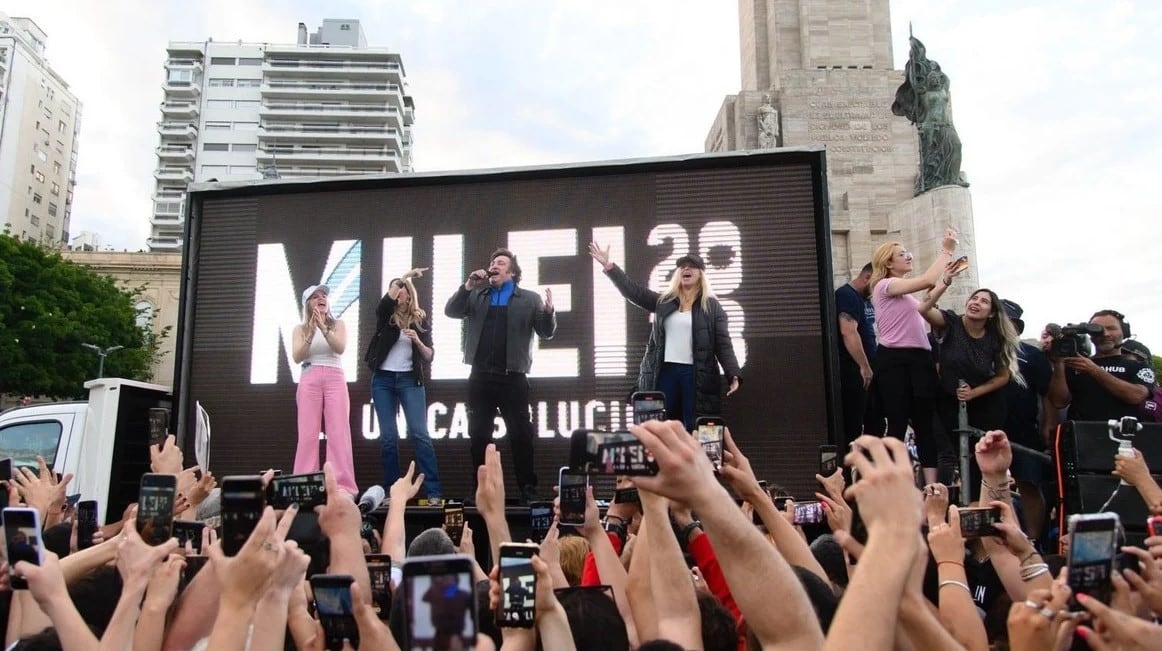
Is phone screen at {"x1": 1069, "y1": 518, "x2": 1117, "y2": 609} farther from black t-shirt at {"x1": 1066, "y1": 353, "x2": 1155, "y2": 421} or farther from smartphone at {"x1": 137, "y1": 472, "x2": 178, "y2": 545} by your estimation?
black t-shirt at {"x1": 1066, "y1": 353, "x2": 1155, "y2": 421}

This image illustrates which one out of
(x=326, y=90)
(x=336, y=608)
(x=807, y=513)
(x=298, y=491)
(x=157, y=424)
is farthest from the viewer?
(x=326, y=90)

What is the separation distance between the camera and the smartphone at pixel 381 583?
2.94 metres

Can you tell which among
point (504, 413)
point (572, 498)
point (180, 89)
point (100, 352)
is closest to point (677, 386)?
point (504, 413)

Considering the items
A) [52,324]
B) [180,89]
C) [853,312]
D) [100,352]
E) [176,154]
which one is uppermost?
[180,89]

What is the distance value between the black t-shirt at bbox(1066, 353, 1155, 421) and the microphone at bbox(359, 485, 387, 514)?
5.12 metres

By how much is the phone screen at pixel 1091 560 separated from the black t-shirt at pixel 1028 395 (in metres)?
4.64

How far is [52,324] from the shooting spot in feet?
104

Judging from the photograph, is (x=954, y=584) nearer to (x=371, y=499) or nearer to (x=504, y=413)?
(x=504, y=413)

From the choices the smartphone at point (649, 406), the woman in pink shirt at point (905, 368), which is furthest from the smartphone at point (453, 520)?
the woman in pink shirt at point (905, 368)

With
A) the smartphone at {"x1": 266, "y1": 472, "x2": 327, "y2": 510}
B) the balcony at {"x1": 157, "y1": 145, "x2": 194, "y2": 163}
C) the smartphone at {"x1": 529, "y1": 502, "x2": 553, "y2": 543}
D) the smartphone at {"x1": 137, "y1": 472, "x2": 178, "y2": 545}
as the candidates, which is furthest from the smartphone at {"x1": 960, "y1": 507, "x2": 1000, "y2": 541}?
the balcony at {"x1": 157, "y1": 145, "x2": 194, "y2": 163}

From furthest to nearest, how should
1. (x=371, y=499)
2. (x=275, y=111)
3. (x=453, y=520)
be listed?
(x=275, y=111) < (x=371, y=499) < (x=453, y=520)

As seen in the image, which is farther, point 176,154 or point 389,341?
point 176,154

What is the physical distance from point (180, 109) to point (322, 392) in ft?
238

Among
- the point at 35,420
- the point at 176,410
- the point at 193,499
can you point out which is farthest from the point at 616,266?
the point at 35,420
